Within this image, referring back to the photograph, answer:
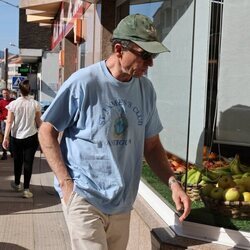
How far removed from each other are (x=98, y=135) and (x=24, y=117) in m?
5.22

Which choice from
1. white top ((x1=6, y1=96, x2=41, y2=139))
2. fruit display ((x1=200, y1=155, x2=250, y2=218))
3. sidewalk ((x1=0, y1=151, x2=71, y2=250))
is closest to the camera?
fruit display ((x1=200, y1=155, x2=250, y2=218))

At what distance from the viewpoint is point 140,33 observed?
8.34 feet

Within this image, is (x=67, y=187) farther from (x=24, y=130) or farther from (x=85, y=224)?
(x=24, y=130)

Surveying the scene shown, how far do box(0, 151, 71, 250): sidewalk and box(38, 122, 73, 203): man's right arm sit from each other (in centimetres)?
285

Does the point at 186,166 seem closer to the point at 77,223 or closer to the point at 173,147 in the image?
the point at 173,147

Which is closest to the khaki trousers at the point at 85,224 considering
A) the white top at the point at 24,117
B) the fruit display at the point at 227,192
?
the fruit display at the point at 227,192

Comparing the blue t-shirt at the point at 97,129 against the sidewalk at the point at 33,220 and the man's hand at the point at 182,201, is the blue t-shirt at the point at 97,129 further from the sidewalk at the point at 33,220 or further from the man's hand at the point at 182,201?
the sidewalk at the point at 33,220

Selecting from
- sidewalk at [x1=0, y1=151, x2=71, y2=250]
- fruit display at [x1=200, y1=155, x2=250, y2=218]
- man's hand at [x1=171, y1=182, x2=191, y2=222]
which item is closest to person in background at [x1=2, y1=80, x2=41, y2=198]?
sidewalk at [x1=0, y1=151, x2=71, y2=250]

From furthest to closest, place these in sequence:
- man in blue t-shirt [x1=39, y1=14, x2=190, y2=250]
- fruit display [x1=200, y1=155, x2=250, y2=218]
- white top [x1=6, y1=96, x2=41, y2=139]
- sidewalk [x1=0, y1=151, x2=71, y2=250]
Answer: white top [x1=6, y1=96, x2=41, y2=139] < sidewalk [x1=0, y1=151, x2=71, y2=250] < fruit display [x1=200, y1=155, x2=250, y2=218] < man in blue t-shirt [x1=39, y1=14, x2=190, y2=250]

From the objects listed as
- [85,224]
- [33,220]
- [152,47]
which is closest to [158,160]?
[85,224]

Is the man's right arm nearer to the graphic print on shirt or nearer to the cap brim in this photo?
the graphic print on shirt

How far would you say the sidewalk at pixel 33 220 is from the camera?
5430mm

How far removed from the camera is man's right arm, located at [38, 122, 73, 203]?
103 inches

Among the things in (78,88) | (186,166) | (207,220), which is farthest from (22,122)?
(78,88)
